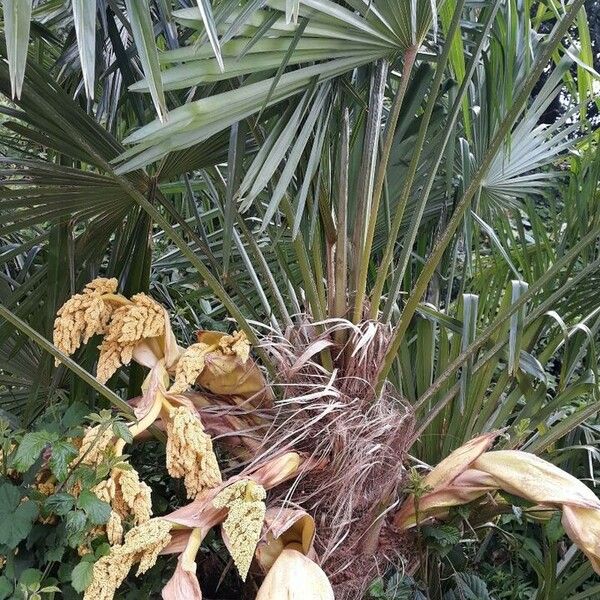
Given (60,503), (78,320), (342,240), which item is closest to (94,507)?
(60,503)

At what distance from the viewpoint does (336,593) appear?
109 cm

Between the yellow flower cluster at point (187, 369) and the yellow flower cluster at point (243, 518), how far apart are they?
182 millimetres

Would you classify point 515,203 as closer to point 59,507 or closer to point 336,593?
point 336,593

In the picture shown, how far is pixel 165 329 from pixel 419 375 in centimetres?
52

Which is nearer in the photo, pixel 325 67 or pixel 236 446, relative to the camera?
pixel 325 67

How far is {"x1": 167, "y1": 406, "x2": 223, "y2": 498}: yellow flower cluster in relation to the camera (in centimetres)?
96

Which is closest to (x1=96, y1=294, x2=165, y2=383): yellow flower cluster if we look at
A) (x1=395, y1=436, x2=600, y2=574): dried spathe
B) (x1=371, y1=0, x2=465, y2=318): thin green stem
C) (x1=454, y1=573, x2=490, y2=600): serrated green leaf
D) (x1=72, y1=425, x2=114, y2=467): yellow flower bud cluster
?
(x1=72, y1=425, x2=114, y2=467): yellow flower bud cluster

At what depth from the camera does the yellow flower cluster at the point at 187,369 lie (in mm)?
1037

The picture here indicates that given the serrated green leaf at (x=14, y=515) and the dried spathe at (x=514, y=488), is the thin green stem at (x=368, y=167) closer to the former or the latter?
the dried spathe at (x=514, y=488)

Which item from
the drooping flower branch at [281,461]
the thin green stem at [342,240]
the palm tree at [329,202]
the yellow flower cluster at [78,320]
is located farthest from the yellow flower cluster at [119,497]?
the thin green stem at [342,240]


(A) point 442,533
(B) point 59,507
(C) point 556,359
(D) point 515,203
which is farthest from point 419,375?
(C) point 556,359

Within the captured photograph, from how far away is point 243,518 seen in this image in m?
0.88

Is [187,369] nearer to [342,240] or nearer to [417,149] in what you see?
[342,240]

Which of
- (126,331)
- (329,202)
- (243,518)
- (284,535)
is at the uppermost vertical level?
(329,202)
